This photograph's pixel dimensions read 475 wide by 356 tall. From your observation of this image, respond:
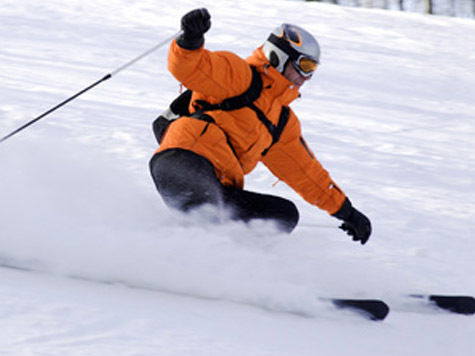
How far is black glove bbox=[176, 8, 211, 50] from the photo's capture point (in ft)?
8.31

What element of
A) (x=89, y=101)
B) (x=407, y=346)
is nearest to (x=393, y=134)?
(x=89, y=101)

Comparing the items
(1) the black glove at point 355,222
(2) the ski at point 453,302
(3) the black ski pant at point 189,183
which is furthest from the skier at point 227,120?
(2) the ski at point 453,302

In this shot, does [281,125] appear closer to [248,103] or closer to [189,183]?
[248,103]

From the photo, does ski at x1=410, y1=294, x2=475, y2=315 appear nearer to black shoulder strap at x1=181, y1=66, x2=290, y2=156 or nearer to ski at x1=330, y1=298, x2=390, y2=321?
ski at x1=330, y1=298, x2=390, y2=321

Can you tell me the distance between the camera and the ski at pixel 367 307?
8.90ft

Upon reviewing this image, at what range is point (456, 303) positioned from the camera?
292 cm

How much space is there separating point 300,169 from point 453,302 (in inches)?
37.0

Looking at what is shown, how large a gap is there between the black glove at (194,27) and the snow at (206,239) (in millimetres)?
809

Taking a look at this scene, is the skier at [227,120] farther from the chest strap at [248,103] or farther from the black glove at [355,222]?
the black glove at [355,222]

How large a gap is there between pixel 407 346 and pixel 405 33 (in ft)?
27.5

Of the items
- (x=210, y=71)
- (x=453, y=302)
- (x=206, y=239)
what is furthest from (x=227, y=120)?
(x=453, y=302)

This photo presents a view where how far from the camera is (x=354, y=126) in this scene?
6203mm

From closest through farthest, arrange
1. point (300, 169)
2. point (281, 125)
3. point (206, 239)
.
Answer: point (206, 239)
point (281, 125)
point (300, 169)

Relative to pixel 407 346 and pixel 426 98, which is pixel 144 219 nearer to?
pixel 407 346
